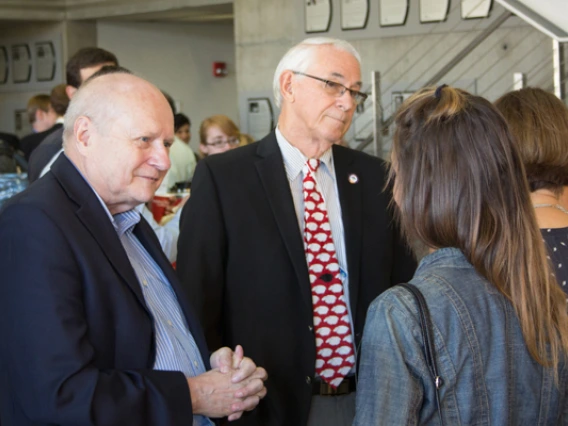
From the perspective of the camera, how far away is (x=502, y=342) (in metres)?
1.63

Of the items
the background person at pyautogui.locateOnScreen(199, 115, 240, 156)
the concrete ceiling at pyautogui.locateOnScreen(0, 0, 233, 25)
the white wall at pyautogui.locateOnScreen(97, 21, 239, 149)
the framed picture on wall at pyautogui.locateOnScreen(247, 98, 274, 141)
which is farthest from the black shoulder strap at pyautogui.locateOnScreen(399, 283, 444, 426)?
the white wall at pyautogui.locateOnScreen(97, 21, 239, 149)

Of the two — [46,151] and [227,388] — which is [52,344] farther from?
[46,151]

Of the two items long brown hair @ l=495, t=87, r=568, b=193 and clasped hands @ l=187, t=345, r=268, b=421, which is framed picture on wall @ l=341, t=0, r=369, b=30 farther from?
clasped hands @ l=187, t=345, r=268, b=421

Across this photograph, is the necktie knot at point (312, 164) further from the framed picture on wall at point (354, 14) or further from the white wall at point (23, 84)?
the white wall at point (23, 84)

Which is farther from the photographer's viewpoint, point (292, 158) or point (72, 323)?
point (292, 158)

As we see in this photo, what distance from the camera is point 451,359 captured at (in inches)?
62.5

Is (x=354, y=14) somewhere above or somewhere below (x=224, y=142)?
above

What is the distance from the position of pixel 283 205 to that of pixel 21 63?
1041cm

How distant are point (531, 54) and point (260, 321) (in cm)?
580

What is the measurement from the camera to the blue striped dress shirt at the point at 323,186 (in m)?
2.77

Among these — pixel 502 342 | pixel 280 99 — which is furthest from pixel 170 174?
pixel 502 342

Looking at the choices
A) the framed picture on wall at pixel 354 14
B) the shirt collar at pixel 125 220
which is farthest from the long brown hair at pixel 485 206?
the framed picture on wall at pixel 354 14

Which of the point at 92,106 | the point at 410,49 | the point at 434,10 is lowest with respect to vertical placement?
the point at 92,106

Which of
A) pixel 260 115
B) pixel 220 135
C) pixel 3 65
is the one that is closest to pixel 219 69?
pixel 260 115
